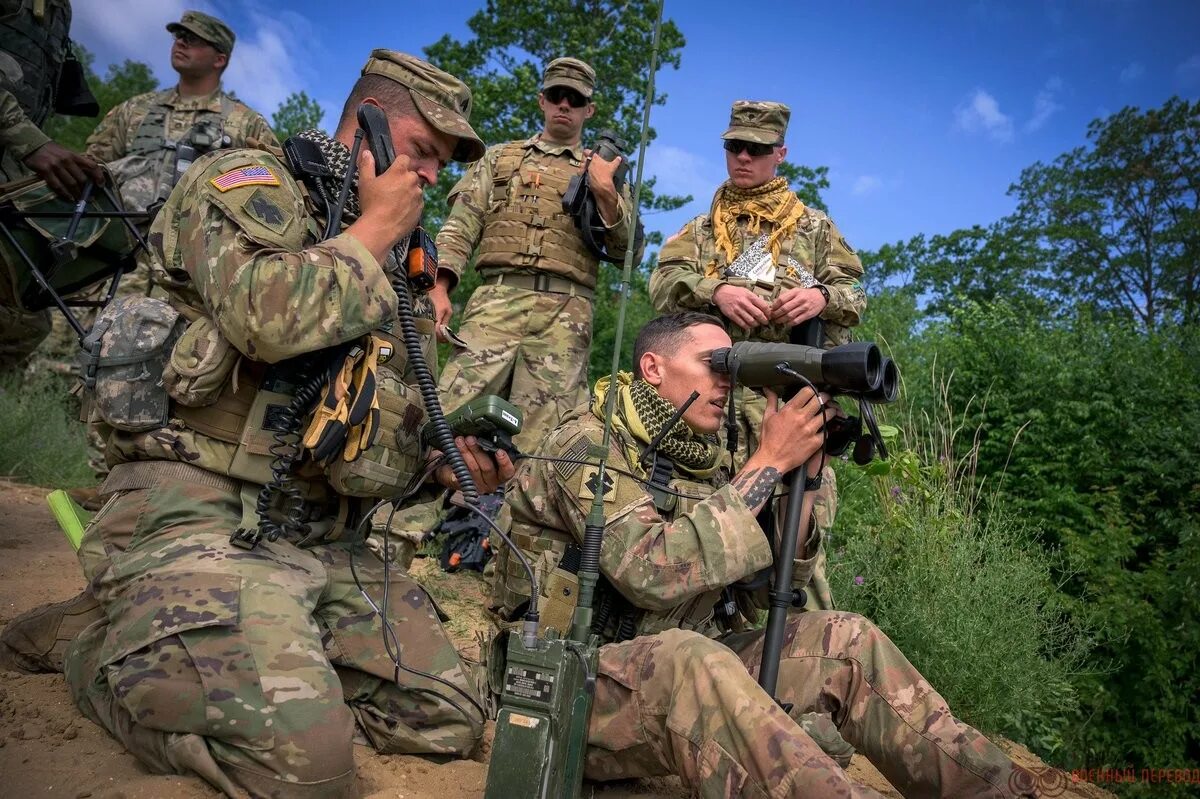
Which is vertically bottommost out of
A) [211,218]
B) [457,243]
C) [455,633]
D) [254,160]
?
[455,633]

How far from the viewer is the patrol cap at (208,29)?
16.7 ft

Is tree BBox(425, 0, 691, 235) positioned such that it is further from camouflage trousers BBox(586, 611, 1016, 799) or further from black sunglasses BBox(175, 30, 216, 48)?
camouflage trousers BBox(586, 611, 1016, 799)

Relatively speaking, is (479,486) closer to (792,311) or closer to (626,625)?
(626,625)

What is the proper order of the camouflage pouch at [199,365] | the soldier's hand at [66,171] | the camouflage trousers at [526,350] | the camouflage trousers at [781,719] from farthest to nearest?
the camouflage trousers at [526,350], the soldier's hand at [66,171], the camouflage pouch at [199,365], the camouflage trousers at [781,719]

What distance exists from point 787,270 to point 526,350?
59.8 inches

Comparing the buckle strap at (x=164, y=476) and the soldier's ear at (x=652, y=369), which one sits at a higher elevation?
the soldier's ear at (x=652, y=369)

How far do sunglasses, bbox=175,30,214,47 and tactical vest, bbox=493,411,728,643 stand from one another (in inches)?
156

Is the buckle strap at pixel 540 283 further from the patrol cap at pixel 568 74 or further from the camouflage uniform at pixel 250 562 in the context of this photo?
the camouflage uniform at pixel 250 562

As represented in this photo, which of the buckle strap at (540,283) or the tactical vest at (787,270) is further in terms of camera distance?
the buckle strap at (540,283)

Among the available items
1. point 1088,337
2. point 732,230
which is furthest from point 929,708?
point 1088,337

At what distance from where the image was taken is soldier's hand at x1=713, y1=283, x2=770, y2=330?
3.91m

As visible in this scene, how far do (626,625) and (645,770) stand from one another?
1.46 ft

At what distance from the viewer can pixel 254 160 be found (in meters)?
2.52

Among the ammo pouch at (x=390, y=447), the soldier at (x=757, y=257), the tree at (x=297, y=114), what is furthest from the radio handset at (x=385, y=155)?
the tree at (x=297, y=114)
